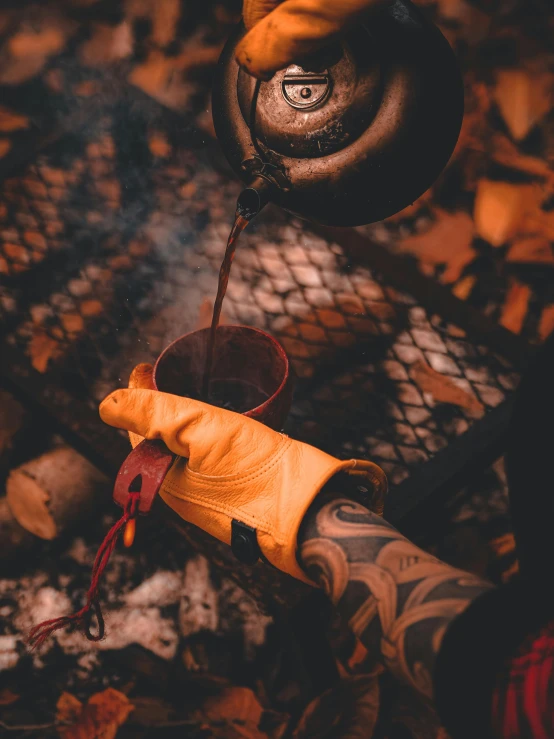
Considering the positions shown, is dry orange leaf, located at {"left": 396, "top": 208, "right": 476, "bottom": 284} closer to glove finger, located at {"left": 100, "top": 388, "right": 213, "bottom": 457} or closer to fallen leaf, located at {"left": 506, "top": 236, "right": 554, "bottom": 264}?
fallen leaf, located at {"left": 506, "top": 236, "right": 554, "bottom": 264}

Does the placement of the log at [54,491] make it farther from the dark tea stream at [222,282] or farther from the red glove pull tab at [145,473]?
the red glove pull tab at [145,473]

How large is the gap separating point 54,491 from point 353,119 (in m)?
1.34

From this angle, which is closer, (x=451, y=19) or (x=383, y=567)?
(x=383, y=567)

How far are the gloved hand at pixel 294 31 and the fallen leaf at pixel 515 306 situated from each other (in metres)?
1.42

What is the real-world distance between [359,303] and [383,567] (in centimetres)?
119

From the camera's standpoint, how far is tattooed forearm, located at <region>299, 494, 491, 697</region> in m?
0.77

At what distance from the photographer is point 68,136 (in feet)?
7.70

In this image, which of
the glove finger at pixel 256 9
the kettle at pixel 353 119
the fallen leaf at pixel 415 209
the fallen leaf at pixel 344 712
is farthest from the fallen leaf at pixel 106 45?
the fallen leaf at pixel 344 712

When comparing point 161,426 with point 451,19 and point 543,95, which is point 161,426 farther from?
point 451,19

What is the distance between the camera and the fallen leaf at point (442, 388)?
167 centimetres

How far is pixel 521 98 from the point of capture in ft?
6.47

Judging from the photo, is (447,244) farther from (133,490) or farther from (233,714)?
(233,714)

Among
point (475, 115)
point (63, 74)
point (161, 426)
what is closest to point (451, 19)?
point (475, 115)

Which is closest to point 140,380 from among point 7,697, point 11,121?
point 7,697
